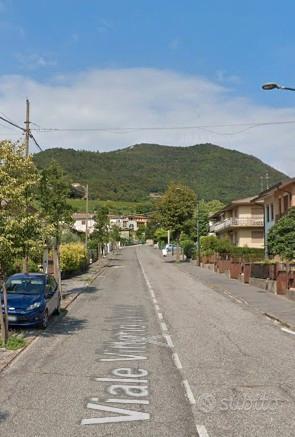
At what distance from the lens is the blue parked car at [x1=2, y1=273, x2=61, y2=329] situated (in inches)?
610

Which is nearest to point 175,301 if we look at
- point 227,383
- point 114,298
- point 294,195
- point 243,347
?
point 114,298

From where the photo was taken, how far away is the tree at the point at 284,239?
3155 centimetres

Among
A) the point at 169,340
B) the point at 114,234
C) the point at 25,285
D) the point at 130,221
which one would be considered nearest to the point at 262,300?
the point at 25,285

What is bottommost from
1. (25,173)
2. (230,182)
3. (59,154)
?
(25,173)

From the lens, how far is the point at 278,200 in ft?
164

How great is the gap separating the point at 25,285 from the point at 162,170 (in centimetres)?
13038

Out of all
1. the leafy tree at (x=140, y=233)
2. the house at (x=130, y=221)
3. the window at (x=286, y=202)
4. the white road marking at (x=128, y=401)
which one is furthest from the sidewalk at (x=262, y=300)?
the leafy tree at (x=140, y=233)

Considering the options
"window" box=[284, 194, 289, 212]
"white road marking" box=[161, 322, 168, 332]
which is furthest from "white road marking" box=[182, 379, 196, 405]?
"window" box=[284, 194, 289, 212]

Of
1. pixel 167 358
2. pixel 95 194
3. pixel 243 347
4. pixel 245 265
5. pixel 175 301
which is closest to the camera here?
pixel 167 358

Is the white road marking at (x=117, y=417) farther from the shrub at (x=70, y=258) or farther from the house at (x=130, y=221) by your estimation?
the house at (x=130, y=221)

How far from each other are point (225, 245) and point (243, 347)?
155ft

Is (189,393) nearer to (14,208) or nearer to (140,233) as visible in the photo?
(14,208)

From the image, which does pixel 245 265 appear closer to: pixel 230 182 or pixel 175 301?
pixel 175 301

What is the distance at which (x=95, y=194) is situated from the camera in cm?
15550
